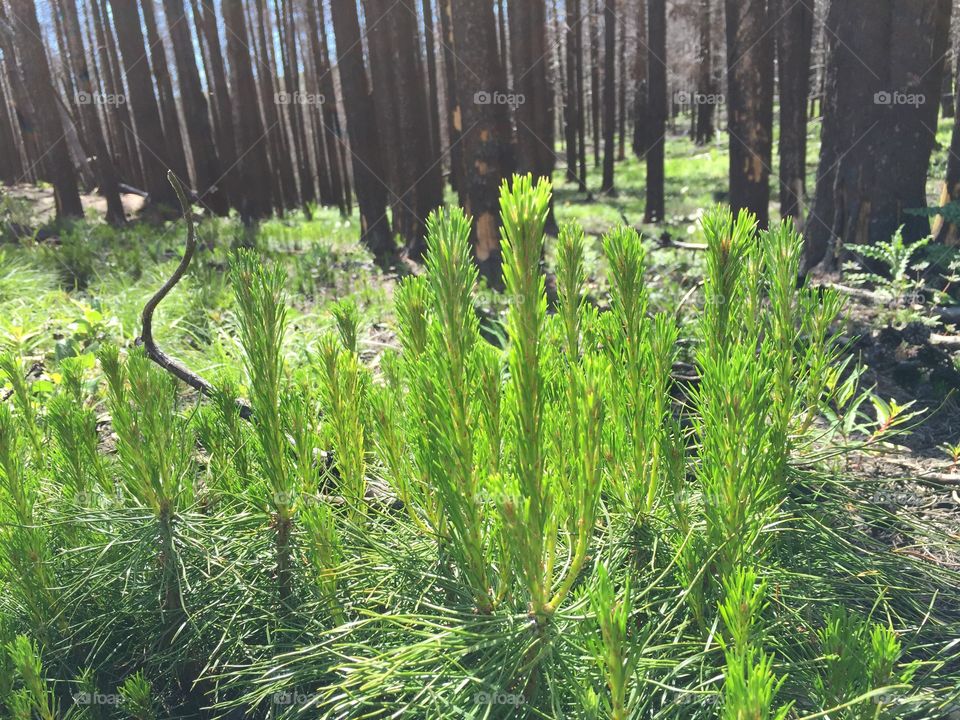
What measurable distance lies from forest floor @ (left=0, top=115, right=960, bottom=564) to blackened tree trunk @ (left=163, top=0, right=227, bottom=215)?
266 centimetres

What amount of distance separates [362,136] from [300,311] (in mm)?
5868

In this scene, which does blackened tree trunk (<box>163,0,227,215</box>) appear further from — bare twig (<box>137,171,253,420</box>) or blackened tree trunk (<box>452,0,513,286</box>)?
bare twig (<box>137,171,253,420</box>)

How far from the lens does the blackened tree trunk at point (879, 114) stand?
5809mm

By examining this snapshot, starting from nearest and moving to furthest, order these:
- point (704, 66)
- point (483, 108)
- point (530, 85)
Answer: point (483, 108) < point (530, 85) < point (704, 66)

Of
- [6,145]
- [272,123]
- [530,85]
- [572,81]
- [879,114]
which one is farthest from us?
[6,145]

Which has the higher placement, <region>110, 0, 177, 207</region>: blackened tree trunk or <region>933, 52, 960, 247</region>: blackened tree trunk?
<region>110, 0, 177, 207</region>: blackened tree trunk

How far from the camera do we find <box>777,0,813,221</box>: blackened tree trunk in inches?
331

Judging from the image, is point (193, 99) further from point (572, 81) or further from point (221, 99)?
point (572, 81)

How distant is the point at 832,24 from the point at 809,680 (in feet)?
21.5

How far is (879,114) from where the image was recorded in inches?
233

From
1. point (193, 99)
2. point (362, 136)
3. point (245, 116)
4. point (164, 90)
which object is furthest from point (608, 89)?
point (164, 90)

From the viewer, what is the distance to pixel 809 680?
41.3 inches

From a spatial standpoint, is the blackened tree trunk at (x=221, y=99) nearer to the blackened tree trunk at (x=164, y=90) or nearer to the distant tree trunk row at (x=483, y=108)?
the distant tree trunk row at (x=483, y=108)

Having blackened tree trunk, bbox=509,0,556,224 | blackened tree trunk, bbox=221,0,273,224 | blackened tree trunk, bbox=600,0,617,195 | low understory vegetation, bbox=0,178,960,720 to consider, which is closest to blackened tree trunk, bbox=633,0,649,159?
blackened tree trunk, bbox=600,0,617,195
